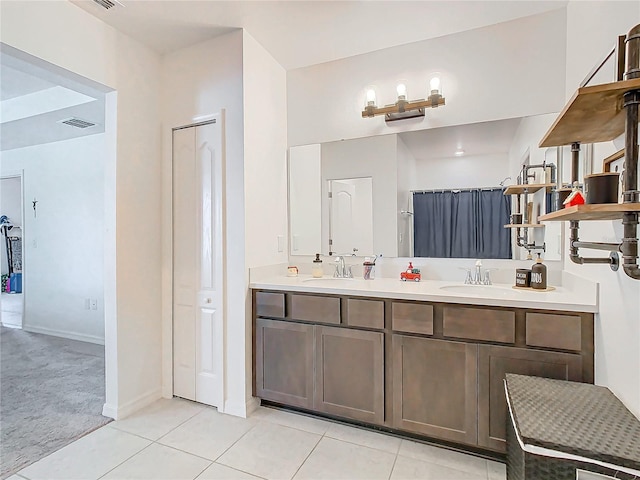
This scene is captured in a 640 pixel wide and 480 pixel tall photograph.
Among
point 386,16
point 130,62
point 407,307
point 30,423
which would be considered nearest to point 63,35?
point 130,62

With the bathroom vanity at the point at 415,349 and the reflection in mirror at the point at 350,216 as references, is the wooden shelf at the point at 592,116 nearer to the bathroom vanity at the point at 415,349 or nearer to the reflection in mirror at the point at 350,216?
the bathroom vanity at the point at 415,349

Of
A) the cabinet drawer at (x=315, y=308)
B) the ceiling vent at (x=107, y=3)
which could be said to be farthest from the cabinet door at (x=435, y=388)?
the ceiling vent at (x=107, y=3)

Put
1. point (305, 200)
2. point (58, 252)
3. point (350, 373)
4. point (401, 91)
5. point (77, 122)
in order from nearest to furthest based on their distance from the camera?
point (350, 373) → point (401, 91) → point (305, 200) → point (77, 122) → point (58, 252)

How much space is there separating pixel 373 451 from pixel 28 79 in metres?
Answer: 4.09

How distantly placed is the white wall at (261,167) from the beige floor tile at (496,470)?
1.52 metres

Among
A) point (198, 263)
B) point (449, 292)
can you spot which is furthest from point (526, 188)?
point (198, 263)

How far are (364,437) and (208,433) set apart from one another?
38.8 inches

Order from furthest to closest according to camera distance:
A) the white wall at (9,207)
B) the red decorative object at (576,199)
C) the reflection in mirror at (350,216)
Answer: the white wall at (9,207) → the reflection in mirror at (350,216) → the red decorative object at (576,199)

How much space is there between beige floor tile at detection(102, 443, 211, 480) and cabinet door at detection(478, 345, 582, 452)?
4.97ft

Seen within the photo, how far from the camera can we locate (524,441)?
3.61 feet

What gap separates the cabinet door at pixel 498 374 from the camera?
170 centimetres

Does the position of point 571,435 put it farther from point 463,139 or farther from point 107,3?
point 107,3

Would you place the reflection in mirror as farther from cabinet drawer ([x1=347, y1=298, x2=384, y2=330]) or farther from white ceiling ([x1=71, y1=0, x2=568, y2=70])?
white ceiling ([x1=71, y1=0, x2=568, y2=70])

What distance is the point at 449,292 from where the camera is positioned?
2.09 meters
